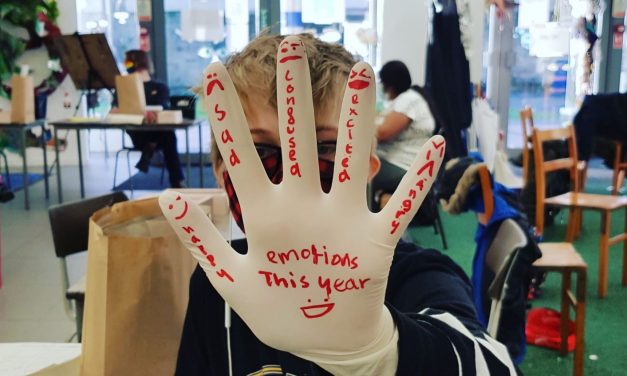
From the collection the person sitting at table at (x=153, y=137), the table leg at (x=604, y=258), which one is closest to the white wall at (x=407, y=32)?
the person sitting at table at (x=153, y=137)

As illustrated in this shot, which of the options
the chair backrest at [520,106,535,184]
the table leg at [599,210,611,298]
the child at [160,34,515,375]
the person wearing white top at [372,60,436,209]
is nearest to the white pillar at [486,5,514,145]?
the chair backrest at [520,106,535,184]

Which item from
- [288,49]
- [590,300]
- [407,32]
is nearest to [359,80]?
[288,49]

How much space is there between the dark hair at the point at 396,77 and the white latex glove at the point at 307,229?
10.9 ft

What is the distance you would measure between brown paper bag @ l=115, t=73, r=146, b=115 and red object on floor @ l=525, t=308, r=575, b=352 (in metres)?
3.21

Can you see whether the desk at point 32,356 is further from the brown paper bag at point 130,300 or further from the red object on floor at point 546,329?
the red object on floor at point 546,329

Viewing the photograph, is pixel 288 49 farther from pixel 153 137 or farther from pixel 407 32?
pixel 407 32

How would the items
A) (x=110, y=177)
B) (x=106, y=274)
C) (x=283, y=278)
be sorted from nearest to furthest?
(x=283, y=278), (x=106, y=274), (x=110, y=177)

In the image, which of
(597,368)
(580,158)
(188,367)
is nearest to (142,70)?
(580,158)

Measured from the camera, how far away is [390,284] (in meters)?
0.86

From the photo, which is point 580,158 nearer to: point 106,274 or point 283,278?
point 106,274

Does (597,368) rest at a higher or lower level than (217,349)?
lower

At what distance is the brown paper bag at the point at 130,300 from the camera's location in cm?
115

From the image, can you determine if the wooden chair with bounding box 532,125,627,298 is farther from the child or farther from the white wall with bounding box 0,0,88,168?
the white wall with bounding box 0,0,88,168

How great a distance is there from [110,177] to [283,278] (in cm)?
585
